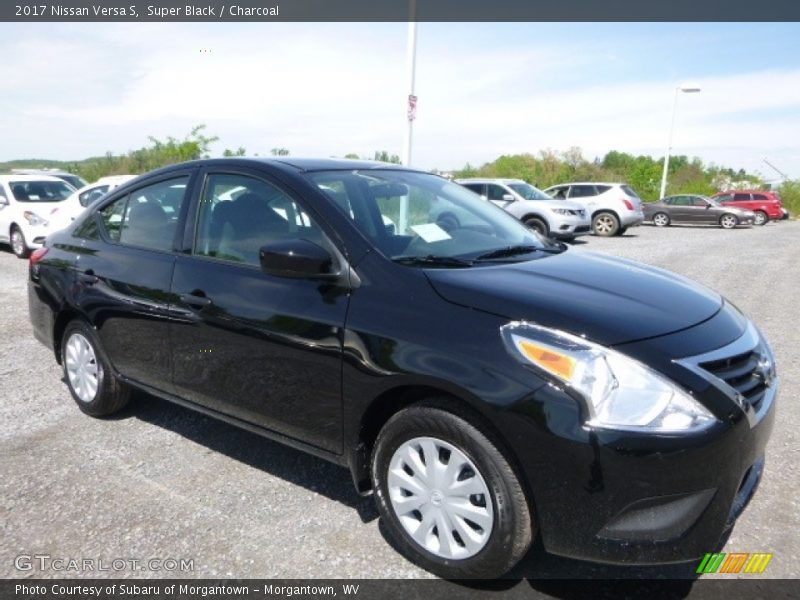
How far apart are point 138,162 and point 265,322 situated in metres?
32.8

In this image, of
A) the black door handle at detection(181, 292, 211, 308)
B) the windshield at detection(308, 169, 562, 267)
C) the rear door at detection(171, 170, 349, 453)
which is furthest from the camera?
the black door handle at detection(181, 292, 211, 308)

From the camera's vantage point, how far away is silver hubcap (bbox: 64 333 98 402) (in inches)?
161

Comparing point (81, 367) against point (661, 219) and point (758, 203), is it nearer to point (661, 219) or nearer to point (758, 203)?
point (661, 219)

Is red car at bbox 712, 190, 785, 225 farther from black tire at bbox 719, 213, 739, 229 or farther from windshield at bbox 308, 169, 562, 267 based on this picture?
windshield at bbox 308, 169, 562, 267

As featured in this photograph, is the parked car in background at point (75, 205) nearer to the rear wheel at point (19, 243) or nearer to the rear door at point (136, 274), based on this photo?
the rear wheel at point (19, 243)

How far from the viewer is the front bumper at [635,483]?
211 centimetres

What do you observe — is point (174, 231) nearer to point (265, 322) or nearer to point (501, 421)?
point (265, 322)

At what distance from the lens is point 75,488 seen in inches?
129

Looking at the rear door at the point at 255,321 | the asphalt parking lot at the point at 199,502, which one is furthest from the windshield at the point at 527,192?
the rear door at the point at 255,321

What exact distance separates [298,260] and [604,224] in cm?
1741

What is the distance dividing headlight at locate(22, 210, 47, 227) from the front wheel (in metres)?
23.4

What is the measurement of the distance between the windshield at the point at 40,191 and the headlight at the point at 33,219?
0.78 metres

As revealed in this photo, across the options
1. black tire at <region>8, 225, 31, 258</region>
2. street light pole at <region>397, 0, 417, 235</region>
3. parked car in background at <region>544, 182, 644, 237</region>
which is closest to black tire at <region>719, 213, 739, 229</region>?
parked car in background at <region>544, 182, 644, 237</region>

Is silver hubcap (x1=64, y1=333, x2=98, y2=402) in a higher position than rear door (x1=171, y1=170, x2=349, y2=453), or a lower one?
lower
